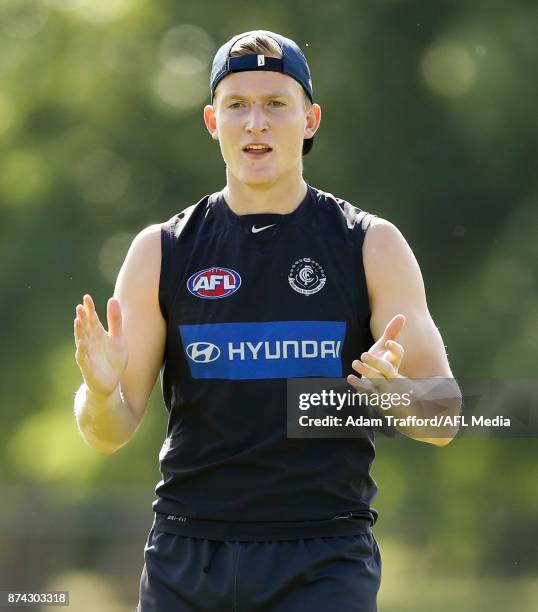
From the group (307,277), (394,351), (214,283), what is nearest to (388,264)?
(307,277)

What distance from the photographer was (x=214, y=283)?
389 centimetres

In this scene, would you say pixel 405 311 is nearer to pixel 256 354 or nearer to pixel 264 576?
pixel 256 354

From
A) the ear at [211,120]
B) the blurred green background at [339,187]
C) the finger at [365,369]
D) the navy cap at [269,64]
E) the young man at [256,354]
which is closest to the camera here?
the finger at [365,369]

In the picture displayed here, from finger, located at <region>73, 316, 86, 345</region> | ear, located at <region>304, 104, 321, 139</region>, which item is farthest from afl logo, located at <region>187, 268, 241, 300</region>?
ear, located at <region>304, 104, 321, 139</region>

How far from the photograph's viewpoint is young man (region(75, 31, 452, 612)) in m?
3.68

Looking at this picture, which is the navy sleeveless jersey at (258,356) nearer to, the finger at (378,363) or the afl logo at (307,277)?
the afl logo at (307,277)

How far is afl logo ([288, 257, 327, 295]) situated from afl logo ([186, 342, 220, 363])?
302 mm

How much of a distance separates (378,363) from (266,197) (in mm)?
814

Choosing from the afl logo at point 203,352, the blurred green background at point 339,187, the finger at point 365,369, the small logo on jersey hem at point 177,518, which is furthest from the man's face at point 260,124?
the blurred green background at point 339,187

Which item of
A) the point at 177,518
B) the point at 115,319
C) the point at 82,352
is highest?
the point at 115,319

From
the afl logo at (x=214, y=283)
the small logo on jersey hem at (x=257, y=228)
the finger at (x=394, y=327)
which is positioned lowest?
the finger at (x=394, y=327)

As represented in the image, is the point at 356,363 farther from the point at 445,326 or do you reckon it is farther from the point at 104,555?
the point at 104,555

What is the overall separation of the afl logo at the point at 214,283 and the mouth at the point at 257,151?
38 centimetres

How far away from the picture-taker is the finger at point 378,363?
3.49 meters
